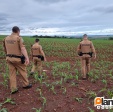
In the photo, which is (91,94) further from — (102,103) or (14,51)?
(14,51)

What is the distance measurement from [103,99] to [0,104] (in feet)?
9.89

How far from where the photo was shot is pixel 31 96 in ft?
20.3

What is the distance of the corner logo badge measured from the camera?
541 cm

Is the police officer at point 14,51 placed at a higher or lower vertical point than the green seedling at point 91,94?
higher

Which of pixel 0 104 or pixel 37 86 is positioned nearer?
pixel 0 104

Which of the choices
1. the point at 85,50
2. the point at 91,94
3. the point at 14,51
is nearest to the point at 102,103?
the point at 91,94

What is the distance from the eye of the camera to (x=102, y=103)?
221 inches

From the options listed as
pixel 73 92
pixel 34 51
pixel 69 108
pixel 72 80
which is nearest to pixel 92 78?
pixel 72 80

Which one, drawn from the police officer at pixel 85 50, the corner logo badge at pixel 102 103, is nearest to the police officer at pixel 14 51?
the corner logo badge at pixel 102 103

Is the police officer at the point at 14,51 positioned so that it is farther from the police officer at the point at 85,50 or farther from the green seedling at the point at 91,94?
the police officer at the point at 85,50

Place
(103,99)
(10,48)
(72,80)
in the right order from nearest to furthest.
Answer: (103,99)
(10,48)
(72,80)

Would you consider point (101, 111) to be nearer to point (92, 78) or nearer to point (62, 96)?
point (62, 96)

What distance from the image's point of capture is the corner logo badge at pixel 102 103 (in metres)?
5.41

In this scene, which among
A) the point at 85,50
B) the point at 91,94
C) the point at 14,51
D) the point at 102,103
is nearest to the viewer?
the point at 102,103
